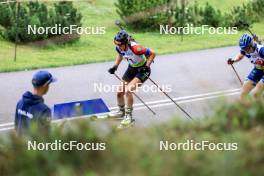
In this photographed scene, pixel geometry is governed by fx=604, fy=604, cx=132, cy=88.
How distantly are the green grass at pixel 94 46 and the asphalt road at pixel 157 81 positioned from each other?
737 mm

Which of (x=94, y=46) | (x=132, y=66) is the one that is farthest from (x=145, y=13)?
(x=132, y=66)

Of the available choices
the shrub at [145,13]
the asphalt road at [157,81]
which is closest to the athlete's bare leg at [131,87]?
the asphalt road at [157,81]

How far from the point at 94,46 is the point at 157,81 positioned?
5.57m

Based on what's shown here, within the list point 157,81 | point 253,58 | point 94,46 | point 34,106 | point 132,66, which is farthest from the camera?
point 94,46

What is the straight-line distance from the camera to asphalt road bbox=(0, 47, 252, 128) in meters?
12.2

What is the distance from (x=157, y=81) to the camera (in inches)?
607

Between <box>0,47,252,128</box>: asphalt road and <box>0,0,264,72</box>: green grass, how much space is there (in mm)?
737

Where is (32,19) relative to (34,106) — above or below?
below

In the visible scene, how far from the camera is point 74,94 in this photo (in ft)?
44.7

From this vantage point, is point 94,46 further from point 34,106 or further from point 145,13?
point 34,106

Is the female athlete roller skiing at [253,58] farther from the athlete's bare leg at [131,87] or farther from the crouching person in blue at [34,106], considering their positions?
the crouching person in blue at [34,106]

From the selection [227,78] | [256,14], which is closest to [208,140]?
[227,78]

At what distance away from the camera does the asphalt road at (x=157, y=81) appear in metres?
12.2

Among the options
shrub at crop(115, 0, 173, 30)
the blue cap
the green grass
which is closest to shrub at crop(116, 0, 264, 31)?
shrub at crop(115, 0, 173, 30)
